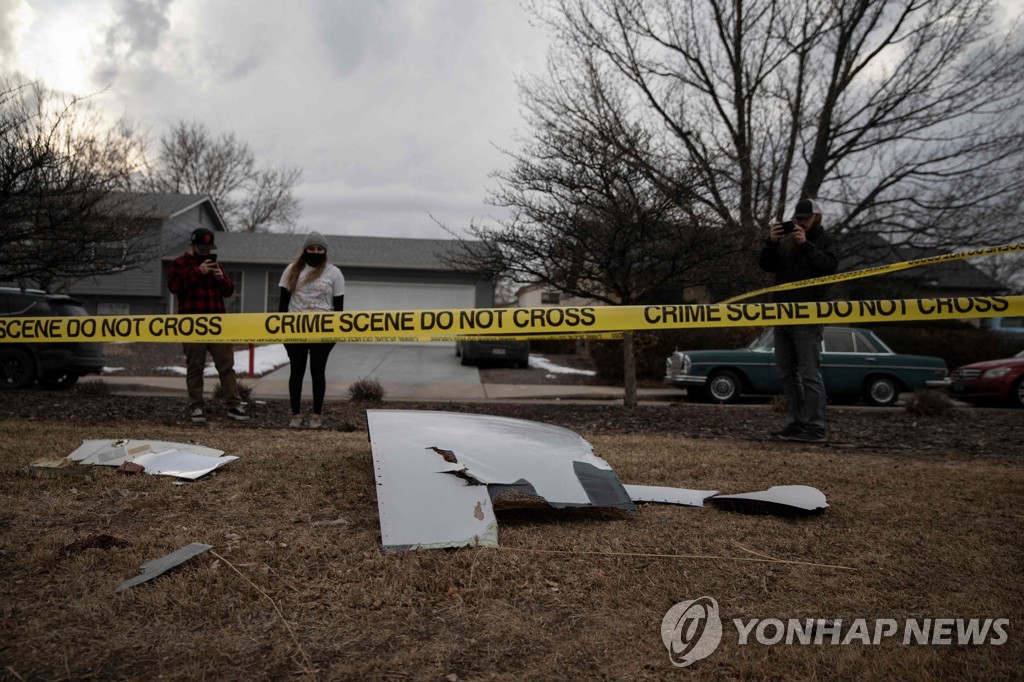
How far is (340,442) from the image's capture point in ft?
16.0

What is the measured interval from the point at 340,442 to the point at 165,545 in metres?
2.32

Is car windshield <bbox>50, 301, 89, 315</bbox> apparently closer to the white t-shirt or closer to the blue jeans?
the white t-shirt

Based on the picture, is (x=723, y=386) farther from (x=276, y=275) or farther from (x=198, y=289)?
(x=276, y=275)

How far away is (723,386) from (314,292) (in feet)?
26.0

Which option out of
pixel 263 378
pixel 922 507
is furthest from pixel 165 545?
pixel 263 378

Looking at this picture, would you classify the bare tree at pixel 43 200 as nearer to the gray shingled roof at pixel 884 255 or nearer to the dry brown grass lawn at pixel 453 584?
the dry brown grass lawn at pixel 453 584

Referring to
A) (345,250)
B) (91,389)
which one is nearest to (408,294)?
(345,250)

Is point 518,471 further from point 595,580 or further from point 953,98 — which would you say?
point 953,98

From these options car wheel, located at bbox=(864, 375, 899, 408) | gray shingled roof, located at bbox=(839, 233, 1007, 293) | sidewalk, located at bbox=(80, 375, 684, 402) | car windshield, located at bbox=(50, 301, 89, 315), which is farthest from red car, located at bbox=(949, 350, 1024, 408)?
car windshield, located at bbox=(50, 301, 89, 315)

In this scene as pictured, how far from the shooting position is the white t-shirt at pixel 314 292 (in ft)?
18.7

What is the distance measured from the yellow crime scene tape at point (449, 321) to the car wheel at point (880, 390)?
28.2ft

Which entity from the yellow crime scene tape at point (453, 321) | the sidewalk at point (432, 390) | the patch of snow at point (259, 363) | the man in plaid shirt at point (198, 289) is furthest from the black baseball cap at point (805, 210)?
the patch of snow at point (259, 363)

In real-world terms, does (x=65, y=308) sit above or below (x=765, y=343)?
above

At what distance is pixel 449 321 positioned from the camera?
396cm
